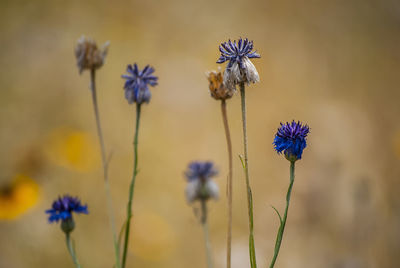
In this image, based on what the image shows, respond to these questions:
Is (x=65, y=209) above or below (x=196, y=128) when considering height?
below

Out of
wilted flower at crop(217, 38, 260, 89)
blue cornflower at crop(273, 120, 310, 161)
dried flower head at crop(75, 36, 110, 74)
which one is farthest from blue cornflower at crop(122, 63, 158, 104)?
blue cornflower at crop(273, 120, 310, 161)

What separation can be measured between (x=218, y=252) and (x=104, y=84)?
1.53 meters

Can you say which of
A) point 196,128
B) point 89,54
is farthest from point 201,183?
point 196,128

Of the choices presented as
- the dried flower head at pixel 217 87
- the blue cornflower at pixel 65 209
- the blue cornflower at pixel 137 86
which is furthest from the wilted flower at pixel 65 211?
the dried flower head at pixel 217 87

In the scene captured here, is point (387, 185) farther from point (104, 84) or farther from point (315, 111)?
point (104, 84)

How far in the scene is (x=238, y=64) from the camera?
2.69 ft

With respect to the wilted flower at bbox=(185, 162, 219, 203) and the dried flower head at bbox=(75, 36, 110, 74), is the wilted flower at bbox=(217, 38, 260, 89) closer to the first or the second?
the dried flower head at bbox=(75, 36, 110, 74)

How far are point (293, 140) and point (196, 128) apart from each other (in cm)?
219

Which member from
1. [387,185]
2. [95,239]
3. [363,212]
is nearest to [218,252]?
[95,239]

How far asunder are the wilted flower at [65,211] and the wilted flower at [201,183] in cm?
37

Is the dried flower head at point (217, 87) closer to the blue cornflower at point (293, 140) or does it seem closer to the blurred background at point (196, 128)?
the blue cornflower at point (293, 140)

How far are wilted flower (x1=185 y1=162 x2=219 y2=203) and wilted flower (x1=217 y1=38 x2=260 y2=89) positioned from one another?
446mm

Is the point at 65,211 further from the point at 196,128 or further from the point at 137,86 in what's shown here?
the point at 196,128

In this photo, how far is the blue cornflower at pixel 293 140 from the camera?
0.83 meters
